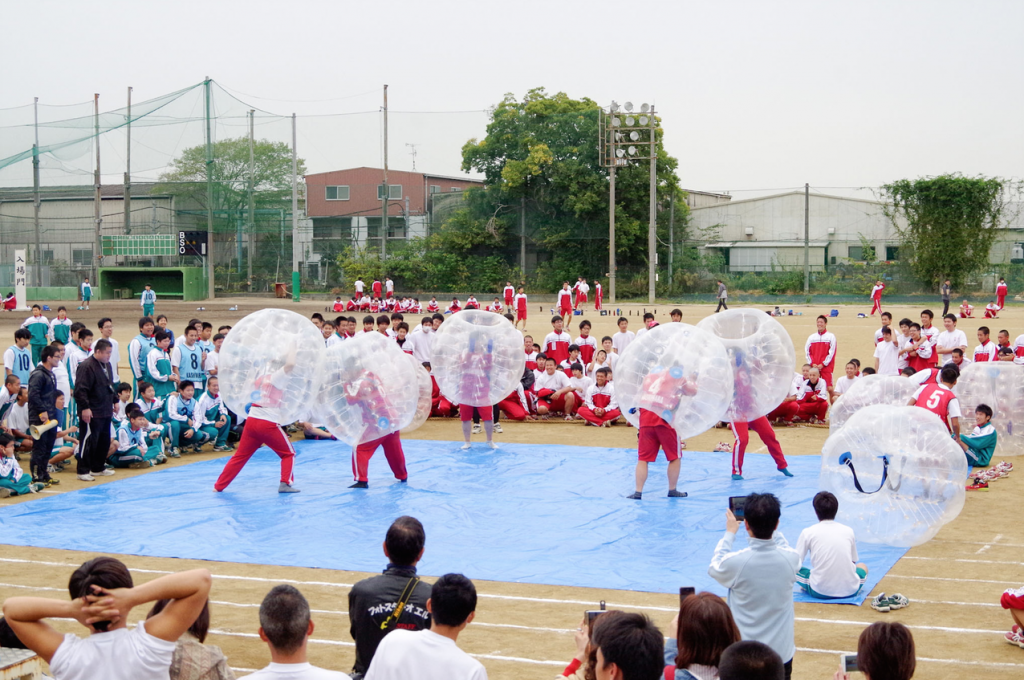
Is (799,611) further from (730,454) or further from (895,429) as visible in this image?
(730,454)

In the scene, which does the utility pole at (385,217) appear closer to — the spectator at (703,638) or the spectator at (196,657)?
the spectator at (196,657)

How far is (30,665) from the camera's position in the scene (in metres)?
3.94

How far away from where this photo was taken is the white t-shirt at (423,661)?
3.15 metres

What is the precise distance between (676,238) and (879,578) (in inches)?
1460

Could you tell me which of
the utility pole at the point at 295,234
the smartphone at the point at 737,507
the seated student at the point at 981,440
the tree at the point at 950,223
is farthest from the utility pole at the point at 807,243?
the smartphone at the point at 737,507

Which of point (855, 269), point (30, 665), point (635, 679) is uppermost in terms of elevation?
point (855, 269)

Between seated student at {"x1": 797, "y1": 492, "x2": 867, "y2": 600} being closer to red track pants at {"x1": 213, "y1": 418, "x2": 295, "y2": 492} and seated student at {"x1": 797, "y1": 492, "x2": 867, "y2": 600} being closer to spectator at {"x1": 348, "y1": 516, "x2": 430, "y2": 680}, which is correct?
spectator at {"x1": 348, "y1": 516, "x2": 430, "y2": 680}

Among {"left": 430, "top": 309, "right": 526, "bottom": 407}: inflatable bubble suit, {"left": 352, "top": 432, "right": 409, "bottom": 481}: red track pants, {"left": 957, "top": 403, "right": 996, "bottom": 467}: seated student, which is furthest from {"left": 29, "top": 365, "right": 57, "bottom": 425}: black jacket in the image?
{"left": 957, "top": 403, "right": 996, "bottom": 467}: seated student

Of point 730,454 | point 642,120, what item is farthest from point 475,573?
point 642,120

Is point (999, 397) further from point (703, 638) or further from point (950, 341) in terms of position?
point (703, 638)

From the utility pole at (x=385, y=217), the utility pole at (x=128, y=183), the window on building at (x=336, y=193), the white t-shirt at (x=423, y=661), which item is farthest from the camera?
the window on building at (x=336, y=193)

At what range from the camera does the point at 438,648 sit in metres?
3.21

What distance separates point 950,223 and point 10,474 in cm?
3969

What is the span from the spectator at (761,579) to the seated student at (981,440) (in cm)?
712
